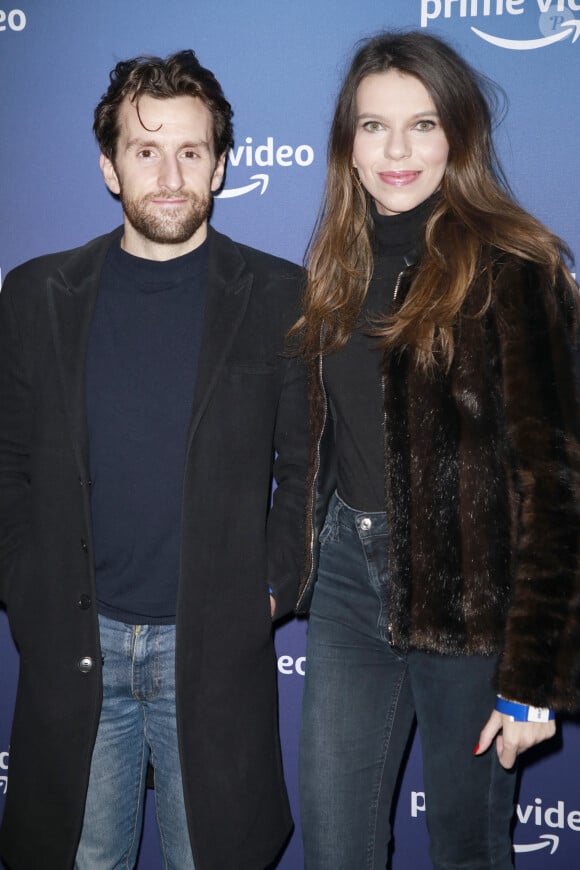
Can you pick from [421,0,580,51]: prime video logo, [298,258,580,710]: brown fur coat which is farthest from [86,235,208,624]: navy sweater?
[421,0,580,51]: prime video logo

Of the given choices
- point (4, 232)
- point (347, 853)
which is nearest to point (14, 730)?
point (347, 853)

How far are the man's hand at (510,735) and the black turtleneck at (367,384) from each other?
0.54 meters

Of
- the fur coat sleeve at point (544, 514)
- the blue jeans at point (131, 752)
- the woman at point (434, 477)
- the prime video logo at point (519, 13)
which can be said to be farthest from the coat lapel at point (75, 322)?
the prime video logo at point (519, 13)

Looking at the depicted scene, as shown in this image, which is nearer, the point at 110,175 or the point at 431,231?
the point at 431,231

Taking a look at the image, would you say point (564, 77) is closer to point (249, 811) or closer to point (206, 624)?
point (206, 624)

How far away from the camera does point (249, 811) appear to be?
→ 7.08 ft

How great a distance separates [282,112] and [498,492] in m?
1.47

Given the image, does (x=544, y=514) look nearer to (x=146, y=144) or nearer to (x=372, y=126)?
(x=372, y=126)

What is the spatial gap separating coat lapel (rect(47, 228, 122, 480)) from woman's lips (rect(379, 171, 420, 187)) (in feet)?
2.51

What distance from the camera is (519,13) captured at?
2.49 m

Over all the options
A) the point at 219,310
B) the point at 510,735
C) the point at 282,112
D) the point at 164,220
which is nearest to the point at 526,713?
the point at 510,735

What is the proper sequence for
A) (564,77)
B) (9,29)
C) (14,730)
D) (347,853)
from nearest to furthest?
(347,853) → (14,730) → (564,77) → (9,29)

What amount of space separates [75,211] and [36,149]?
0.76 ft

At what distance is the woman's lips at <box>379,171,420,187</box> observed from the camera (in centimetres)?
208
